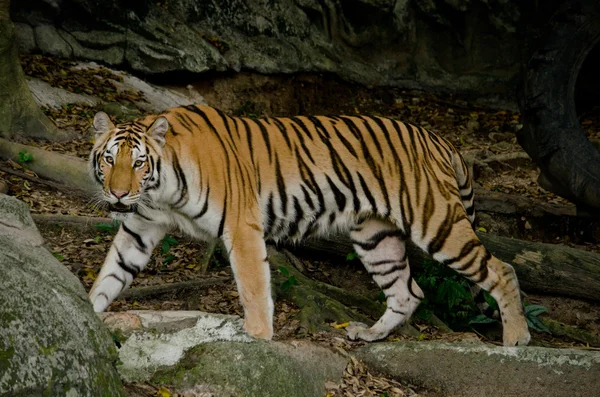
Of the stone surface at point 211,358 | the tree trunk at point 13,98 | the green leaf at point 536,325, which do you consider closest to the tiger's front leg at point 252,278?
the stone surface at point 211,358

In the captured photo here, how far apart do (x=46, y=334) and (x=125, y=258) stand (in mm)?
2359

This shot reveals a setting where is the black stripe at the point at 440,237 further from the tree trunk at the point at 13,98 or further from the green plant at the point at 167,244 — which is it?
the tree trunk at the point at 13,98

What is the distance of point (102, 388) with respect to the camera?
130 inches

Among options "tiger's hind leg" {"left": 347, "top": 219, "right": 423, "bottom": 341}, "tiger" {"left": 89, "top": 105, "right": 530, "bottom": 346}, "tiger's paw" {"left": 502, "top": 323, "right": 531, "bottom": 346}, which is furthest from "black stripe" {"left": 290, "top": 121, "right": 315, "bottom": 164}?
"tiger's paw" {"left": 502, "top": 323, "right": 531, "bottom": 346}

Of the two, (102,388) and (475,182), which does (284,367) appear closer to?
(102,388)

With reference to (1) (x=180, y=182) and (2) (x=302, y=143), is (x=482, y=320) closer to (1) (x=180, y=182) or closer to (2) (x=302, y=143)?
(2) (x=302, y=143)

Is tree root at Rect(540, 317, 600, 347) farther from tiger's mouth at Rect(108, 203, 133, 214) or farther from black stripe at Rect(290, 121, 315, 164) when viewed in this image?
tiger's mouth at Rect(108, 203, 133, 214)

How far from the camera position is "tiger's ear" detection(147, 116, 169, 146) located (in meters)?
5.16

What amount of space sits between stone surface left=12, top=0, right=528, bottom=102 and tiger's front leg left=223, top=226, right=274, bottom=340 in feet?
21.3

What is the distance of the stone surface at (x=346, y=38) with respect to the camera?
1145 centimetres

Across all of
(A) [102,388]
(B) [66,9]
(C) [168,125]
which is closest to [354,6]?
(B) [66,9]

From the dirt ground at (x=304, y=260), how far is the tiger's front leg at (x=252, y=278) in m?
0.48

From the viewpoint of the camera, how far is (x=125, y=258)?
215 inches

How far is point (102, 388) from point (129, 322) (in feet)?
4.12
